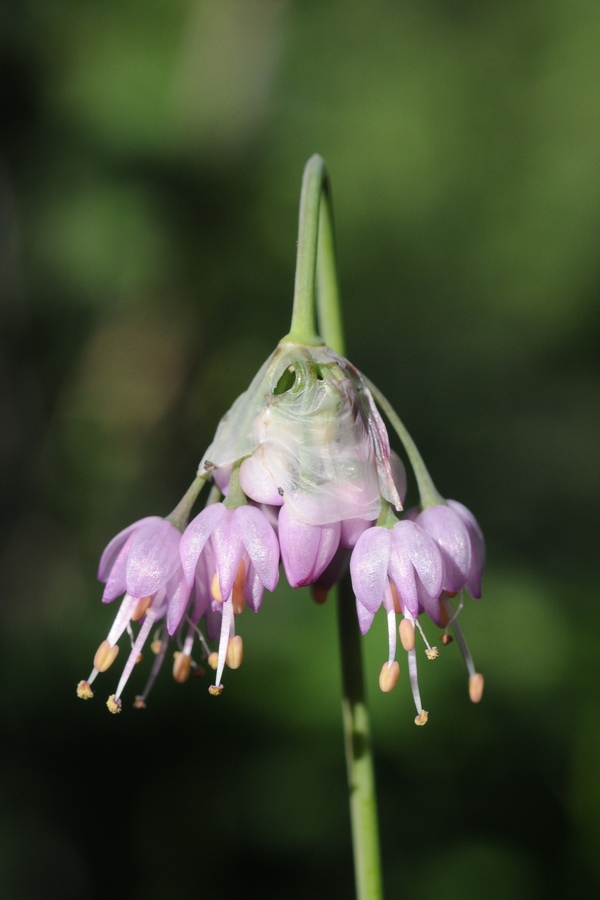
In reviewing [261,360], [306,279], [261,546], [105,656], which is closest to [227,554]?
[261,546]

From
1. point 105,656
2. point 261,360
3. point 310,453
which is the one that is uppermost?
point 261,360

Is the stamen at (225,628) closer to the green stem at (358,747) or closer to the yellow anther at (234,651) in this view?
the yellow anther at (234,651)

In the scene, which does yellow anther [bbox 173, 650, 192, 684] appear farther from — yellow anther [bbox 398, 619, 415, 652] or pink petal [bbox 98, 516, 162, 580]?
yellow anther [bbox 398, 619, 415, 652]

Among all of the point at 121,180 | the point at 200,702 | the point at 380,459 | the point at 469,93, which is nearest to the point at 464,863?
the point at 200,702

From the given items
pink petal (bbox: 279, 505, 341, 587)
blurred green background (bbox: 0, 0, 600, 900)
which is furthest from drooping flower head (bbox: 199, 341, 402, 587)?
blurred green background (bbox: 0, 0, 600, 900)

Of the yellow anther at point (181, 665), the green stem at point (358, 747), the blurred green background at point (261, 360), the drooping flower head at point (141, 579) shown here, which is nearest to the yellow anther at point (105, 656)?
the drooping flower head at point (141, 579)

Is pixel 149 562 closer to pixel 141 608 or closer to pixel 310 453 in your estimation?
pixel 141 608

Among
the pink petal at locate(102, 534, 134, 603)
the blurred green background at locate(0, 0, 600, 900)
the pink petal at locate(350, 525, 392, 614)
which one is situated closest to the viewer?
the pink petal at locate(350, 525, 392, 614)
